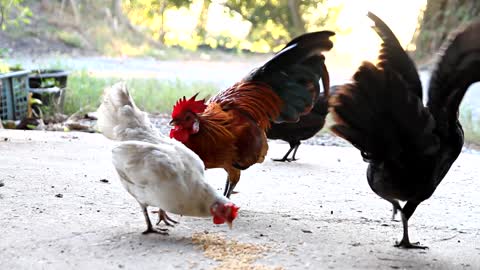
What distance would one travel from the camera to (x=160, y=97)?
8039 mm

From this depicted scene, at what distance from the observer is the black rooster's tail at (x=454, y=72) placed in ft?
8.80

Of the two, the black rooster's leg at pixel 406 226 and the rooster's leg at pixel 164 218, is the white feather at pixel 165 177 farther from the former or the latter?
the black rooster's leg at pixel 406 226

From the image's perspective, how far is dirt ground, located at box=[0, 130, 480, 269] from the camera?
2822 mm

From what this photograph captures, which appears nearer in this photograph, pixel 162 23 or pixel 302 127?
pixel 302 127

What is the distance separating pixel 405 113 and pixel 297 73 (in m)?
1.28

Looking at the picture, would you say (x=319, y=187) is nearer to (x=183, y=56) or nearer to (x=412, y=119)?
(x=412, y=119)

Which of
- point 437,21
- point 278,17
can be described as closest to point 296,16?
point 278,17

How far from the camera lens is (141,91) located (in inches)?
326

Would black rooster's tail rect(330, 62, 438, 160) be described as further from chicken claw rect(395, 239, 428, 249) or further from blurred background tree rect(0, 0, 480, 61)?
blurred background tree rect(0, 0, 480, 61)

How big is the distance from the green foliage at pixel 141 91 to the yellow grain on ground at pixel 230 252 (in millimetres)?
4453

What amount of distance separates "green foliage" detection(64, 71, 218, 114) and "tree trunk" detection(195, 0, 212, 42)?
1939 mm

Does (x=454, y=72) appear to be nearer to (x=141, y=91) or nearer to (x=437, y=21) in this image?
(x=437, y=21)

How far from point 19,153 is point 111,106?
1.97m

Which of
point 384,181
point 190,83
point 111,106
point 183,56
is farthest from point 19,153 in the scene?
point 183,56
